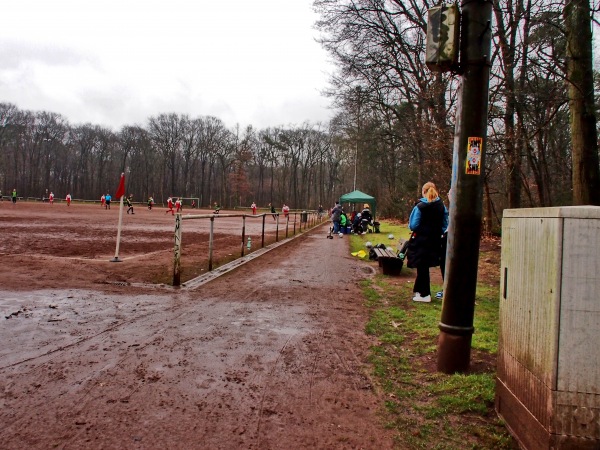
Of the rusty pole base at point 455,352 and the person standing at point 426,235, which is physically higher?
the person standing at point 426,235

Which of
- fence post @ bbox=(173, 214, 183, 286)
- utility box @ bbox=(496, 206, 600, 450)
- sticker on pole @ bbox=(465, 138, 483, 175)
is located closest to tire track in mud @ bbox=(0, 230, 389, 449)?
utility box @ bbox=(496, 206, 600, 450)

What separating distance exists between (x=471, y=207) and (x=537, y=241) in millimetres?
1164

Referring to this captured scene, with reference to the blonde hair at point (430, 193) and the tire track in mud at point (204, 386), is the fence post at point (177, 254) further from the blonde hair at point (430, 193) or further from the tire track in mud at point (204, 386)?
the blonde hair at point (430, 193)

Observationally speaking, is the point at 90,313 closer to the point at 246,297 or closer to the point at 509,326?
the point at 246,297

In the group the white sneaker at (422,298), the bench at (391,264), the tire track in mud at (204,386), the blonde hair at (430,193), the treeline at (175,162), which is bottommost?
the tire track in mud at (204,386)

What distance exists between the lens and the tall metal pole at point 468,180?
3.76 m

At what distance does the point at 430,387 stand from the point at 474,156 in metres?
1.88

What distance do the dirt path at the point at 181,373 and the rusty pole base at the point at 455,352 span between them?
684mm

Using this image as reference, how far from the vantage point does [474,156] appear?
3.78 meters

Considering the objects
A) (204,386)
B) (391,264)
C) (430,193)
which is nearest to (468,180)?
(204,386)

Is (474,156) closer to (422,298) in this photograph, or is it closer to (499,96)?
(422,298)

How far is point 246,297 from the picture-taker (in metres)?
6.94

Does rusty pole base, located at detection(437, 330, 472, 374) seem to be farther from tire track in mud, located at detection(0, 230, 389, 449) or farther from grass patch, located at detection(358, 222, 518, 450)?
tire track in mud, located at detection(0, 230, 389, 449)

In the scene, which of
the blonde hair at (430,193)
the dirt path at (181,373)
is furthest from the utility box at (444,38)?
the blonde hair at (430,193)
